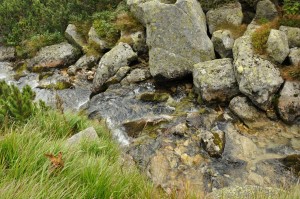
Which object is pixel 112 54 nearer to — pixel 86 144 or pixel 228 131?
pixel 228 131

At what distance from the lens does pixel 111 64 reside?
41.3 ft

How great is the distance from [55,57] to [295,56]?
37.4 feet

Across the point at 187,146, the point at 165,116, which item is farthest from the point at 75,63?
the point at 187,146

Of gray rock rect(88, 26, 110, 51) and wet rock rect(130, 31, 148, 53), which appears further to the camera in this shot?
gray rock rect(88, 26, 110, 51)

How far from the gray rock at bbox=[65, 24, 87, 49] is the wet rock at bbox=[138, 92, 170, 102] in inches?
226

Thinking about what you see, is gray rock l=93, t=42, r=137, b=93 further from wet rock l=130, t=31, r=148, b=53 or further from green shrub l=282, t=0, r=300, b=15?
green shrub l=282, t=0, r=300, b=15

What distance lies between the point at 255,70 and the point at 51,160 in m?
7.74

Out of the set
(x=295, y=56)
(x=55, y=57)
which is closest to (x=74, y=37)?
(x=55, y=57)

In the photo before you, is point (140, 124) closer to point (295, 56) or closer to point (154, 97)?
point (154, 97)

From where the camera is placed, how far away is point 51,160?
12.3 feet

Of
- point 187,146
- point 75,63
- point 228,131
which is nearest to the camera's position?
point 187,146

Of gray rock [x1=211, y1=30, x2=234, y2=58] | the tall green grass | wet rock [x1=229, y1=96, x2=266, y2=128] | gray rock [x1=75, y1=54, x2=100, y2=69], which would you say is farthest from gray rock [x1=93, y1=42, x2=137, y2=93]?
the tall green grass

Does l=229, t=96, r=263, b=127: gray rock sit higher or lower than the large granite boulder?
lower

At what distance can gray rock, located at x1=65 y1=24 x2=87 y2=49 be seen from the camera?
49.9ft
